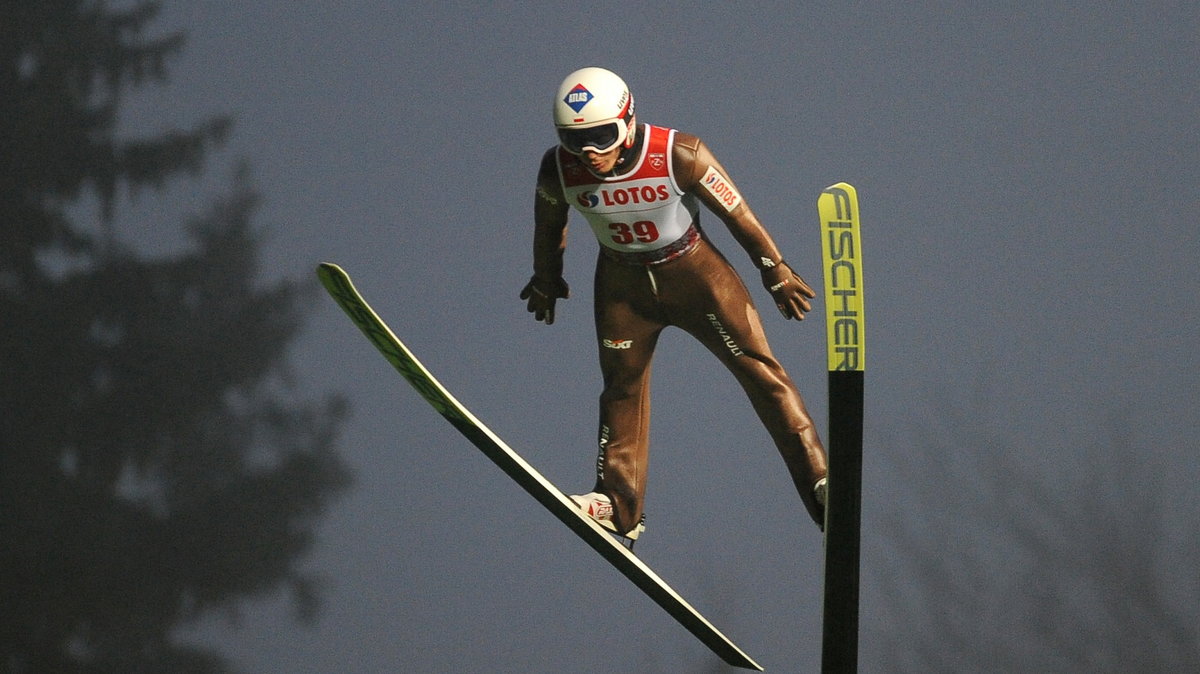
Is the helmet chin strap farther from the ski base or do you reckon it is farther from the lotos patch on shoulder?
the ski base

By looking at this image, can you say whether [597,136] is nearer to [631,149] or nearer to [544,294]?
[631,149]

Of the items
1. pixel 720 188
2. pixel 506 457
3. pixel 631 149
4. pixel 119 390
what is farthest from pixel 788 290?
pixel 119 390

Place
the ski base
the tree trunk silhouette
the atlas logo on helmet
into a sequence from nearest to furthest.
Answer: the atlas logo on helmet < the ski base < the tree trunk silhouette

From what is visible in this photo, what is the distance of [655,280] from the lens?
114 inches

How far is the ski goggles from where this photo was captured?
→ 274 cm

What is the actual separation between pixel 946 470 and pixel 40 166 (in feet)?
9.03

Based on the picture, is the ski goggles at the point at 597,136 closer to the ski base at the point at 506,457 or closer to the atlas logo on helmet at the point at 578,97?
the atlas logo on helmet at the point at 578,97

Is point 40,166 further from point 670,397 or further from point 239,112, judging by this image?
point 670,397

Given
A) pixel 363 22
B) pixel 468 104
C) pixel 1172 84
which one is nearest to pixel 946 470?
pixel 1172 84

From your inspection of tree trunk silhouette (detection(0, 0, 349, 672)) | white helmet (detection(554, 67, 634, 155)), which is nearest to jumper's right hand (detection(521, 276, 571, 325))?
white helmet (detection(554, 67, 634, 155))

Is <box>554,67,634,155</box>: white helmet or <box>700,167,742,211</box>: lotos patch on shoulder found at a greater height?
<box>554,67,634,155</box>: white helmet

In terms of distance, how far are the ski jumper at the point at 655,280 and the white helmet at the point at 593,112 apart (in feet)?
0.20

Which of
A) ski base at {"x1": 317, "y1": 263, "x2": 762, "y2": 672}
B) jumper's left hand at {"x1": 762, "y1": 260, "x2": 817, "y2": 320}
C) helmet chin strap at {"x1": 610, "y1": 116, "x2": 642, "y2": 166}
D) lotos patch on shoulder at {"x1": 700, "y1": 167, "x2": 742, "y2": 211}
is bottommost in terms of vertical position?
ski base at {"x1": 317, "y1": 263, "x2": 762, "y2": 672}

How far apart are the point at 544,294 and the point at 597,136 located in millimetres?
402
